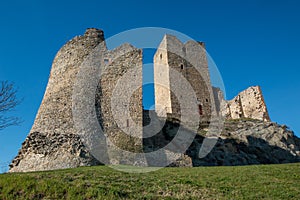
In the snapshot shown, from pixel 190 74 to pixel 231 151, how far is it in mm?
9367

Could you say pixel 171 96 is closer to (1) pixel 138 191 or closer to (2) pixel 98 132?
(2) pixel 98 132

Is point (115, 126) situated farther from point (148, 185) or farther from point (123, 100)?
point (148, 185)

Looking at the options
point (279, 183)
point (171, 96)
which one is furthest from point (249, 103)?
point (279, 183)

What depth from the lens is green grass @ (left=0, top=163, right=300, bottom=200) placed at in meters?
8.07

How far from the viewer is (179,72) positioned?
87.0ft

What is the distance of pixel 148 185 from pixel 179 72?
18.3m

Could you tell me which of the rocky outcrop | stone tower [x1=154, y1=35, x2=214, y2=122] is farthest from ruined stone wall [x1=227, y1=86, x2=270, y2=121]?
stone tower [x1=154, y1=35, x2=214, y2=122]

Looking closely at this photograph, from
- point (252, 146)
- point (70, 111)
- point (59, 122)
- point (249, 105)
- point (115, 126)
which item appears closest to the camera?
point (59, 122)

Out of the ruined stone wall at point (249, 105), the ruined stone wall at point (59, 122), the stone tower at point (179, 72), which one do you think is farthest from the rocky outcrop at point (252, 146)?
the ruined stone wall at point (59, 122)

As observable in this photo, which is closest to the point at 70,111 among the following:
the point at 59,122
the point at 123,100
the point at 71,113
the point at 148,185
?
the point at 71,113

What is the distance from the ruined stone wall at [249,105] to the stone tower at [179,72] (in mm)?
5472

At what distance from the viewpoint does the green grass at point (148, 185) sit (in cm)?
807

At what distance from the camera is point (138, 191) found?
339 inches

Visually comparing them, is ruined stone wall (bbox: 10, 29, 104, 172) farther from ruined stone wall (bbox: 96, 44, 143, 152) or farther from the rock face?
ruined stone wall (bbox: 96, 44, 143, 152)
